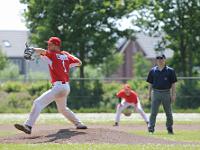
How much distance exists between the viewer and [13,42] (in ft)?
306

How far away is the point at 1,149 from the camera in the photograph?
11.8m

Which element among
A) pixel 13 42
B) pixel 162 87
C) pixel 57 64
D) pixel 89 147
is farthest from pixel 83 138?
pixel 13 42

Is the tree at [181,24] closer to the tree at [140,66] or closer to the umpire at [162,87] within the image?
the umpire at [162,87]

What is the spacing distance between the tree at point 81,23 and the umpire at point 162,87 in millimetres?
19902

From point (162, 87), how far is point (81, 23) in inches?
815

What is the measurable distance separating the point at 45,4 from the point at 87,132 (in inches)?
973

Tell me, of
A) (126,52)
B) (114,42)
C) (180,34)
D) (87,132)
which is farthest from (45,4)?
(126,52)

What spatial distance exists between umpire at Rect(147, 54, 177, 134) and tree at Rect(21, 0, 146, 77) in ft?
65.3

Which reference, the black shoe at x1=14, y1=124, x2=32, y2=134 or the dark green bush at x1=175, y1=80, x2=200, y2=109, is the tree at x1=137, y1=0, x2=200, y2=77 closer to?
the dark green bush at x1=175, y1=80, x2=200, y2=109

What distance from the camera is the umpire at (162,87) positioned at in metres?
17.8

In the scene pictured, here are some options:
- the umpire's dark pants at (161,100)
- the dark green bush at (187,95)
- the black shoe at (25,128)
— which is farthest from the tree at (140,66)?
the black shoe at (25,128)

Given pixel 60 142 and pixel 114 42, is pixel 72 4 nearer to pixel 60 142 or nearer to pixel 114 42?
pixel 114 42

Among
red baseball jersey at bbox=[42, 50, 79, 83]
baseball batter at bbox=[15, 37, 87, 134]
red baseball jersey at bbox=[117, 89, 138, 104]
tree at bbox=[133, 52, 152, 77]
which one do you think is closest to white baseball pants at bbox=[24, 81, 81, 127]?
baseball batter at bbox=[15, 37, 87, 134]

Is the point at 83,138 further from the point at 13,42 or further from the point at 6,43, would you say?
the point at 13,42
